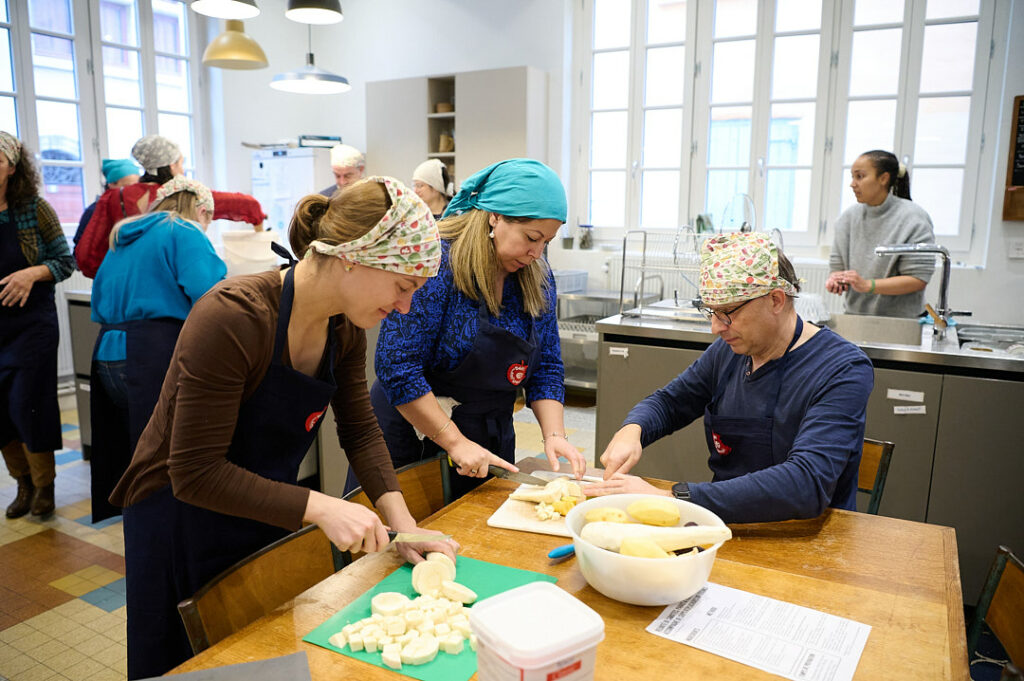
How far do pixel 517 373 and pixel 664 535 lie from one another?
2.59 feet

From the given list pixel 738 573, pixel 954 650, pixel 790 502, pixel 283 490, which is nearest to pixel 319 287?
pixel 283 490

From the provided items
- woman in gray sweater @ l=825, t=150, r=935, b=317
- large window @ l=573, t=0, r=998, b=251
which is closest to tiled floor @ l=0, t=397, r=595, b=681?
woman in gray sweater @ l=825, t=150, r=935, b=317

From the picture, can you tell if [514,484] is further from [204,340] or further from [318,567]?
[204,340]

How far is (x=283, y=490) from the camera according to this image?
122 centimetres

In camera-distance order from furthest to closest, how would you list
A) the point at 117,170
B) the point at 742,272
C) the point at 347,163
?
the point at 347,163 → the point at 117,170 → the point at 742,272

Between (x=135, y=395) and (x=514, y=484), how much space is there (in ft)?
5.67

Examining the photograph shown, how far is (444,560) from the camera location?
123 cm

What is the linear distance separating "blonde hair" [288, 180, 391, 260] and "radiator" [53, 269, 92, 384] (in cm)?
501

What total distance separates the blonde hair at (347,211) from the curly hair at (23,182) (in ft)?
8.24

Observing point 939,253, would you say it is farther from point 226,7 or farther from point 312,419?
point 226,7

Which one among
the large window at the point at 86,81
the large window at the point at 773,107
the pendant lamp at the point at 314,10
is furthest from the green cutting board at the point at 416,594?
the large window at the point at 86,81

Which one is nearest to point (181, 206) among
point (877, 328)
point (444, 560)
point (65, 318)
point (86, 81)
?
point (444, 560)

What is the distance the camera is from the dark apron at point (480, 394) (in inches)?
71.0

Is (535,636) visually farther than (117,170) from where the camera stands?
No
